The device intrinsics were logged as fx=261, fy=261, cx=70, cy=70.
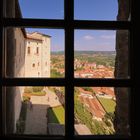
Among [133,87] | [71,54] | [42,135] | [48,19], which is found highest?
[48,19]

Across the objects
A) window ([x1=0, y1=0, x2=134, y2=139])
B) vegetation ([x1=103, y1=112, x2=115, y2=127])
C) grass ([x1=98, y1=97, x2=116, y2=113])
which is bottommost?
vegetation ([x1=103, y1=112, x2=115, y2=127])

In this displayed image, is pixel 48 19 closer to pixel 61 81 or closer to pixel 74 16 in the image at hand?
pixel 74 16

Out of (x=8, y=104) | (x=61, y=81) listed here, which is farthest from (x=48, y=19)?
(x=8, y=104)

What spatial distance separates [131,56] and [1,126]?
1.53ft

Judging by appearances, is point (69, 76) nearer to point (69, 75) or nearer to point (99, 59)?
point (69, 75)

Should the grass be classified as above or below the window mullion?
below

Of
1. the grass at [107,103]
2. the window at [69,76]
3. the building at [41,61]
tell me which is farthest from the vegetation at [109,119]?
the window at [69,76]

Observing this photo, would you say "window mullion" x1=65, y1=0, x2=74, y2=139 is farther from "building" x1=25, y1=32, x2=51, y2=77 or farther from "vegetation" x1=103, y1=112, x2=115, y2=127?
"vegetation" x1=103, y1=112, x2=115, y2=127

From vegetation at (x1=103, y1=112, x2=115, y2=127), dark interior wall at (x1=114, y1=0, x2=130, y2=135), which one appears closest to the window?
dark interior wall at (x1=114, y1=0, x2=130, y2=135)

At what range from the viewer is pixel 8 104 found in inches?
34.4

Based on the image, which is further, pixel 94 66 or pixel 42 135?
pixel 94 66

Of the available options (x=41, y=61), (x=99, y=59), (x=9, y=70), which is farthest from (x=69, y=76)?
(x=41, y=61)

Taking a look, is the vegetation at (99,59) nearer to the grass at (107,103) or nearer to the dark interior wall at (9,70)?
the grass at (107,103)

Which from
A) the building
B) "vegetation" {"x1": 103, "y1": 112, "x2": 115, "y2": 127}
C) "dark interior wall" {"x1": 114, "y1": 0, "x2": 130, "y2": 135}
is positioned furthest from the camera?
"vegetation" {"x1": 103, "y1": 112, "x2": 115, "y2": 127}
